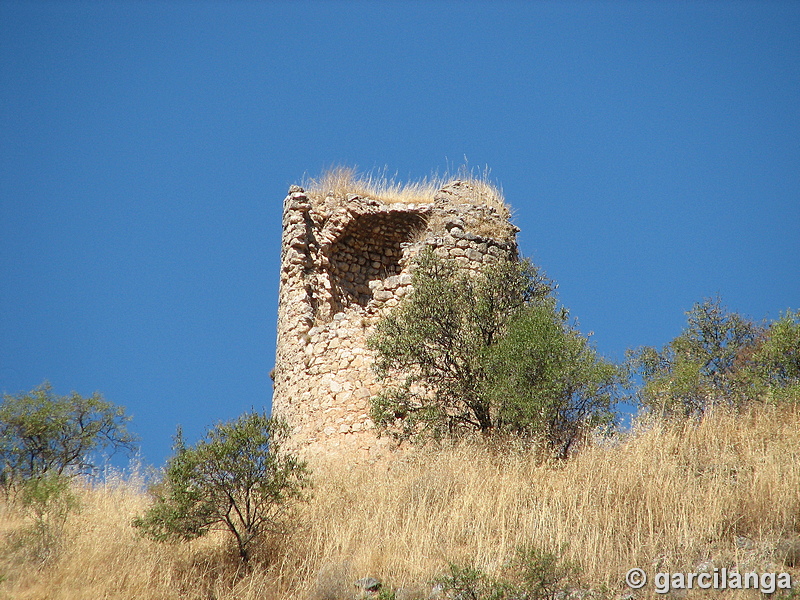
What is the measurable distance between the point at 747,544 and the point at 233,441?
545cm

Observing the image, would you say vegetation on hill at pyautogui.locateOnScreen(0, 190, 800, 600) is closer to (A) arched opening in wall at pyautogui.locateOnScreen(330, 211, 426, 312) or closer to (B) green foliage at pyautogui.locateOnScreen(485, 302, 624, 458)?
(B) green foliage at pyautogui.locateOnScreen(485, 302, 624, 458)

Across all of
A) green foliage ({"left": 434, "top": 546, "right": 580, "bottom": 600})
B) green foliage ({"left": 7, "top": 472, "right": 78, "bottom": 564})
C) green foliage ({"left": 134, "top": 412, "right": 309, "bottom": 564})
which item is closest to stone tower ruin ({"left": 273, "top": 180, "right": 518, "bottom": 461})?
green foliage ({"left": 134, "top": 412, "right": 309, "bottom": 564})

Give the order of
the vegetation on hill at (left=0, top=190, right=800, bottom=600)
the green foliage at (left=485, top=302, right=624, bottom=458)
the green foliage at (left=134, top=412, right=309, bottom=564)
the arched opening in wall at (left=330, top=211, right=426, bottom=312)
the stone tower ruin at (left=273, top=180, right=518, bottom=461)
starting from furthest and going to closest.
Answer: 1. the arched opening in wall at (left=330, top=211, right=426, bottom=312)
2. the stone tower ruin at (left=273, top=180, right=518, bottom=461)
3. the green foliage at (left=485, top=302, right=624, bottom=458)
4. the green foliage at (left=134, top=412, right=309, bottom=564)
5. the vegetation on hill at (left=0, top=190, right=800, bottom=600)

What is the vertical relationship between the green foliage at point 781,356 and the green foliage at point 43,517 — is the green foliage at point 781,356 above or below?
above

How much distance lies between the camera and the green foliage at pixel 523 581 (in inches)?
294

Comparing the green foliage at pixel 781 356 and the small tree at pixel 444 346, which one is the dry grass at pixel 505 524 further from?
the green foliage at pixel 781 356

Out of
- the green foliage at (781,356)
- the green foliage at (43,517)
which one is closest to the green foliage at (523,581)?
the green foliage at (43,517)

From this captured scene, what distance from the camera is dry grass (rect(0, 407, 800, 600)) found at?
812cm

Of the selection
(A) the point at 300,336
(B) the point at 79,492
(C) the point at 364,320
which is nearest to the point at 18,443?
(B) the point at 79,492

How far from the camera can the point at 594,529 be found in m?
8.43

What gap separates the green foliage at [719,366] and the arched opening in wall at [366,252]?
18.9ft

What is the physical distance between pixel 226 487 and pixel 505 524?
3131mm

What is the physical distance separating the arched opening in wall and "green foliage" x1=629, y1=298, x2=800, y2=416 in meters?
5.75

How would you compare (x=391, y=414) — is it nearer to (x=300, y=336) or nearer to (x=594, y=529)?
(x=300, y=336)
